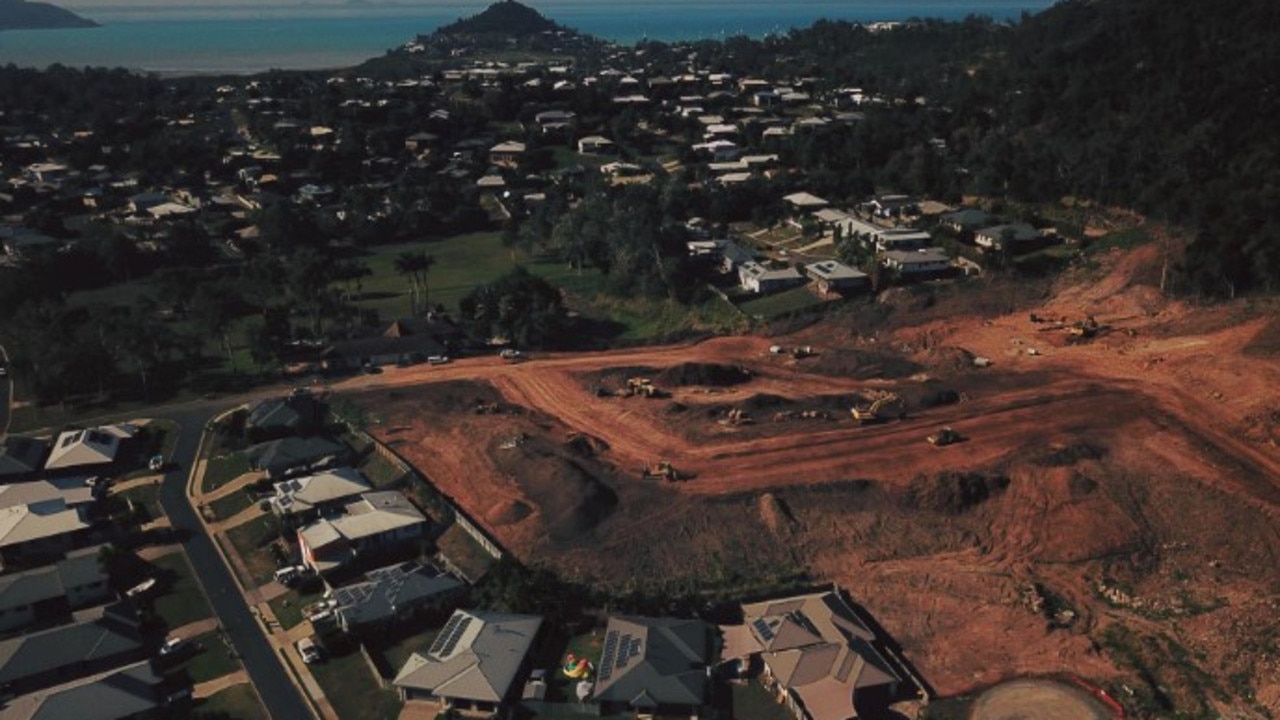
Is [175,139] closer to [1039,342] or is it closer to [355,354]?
[355,354]

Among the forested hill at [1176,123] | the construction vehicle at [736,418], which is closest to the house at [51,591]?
the construction vehicle at [736,418]

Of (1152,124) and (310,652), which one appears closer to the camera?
(310,652)

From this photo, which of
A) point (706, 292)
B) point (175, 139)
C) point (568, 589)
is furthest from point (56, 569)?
point (175, 139)

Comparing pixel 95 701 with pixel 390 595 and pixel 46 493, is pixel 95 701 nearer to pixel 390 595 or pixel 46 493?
pixel 390 595

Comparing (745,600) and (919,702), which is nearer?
(919,702)

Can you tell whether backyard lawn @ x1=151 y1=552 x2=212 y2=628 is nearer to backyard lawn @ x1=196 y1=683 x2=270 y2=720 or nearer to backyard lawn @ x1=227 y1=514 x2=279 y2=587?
backyard lawn @ x1=227 y1=514 x2=279 y2=587

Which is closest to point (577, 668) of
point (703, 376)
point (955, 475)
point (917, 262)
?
point (955, 475)
